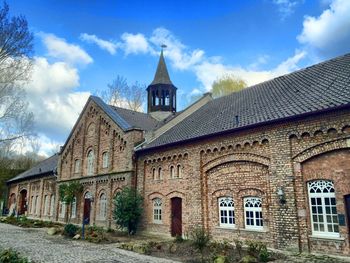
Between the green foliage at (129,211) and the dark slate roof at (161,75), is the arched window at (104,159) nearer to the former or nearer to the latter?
the green foliage at (129,211)

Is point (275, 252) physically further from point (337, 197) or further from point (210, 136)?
point (210, 136)

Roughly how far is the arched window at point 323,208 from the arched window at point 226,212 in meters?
3.82

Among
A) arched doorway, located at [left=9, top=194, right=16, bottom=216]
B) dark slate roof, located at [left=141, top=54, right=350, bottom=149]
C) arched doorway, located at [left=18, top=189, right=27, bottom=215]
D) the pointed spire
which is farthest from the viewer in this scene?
arched doorway, located at [left=9, top=194, right=16, bottom=216]

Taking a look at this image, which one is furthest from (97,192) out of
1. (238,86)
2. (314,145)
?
(238,86)

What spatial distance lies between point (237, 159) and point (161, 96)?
15034 mm

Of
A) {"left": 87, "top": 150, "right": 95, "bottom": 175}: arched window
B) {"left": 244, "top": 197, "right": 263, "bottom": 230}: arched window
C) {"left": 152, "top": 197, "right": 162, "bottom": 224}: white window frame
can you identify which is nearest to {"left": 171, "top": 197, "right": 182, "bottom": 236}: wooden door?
{"left": 152, "top": 197, "right": 162, "bottom": 224}: white window frame

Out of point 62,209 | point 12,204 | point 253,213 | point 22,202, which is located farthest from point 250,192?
point 12,204

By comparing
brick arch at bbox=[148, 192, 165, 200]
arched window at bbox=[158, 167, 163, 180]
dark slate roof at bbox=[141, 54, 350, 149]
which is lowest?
brick arch at bbox=[148, 192, 165, 200]

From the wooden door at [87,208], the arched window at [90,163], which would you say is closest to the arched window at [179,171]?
the arched window at [90,163]

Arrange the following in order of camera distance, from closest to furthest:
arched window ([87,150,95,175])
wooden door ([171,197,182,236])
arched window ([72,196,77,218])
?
wooden door ([171,197,182,236]), arched window ([87,150,95,175]), arched window ([72,196,77,218])

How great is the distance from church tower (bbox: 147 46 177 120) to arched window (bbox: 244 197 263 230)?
14.9 metres

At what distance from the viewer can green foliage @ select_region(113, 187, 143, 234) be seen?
17.6m

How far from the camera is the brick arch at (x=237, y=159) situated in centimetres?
1317

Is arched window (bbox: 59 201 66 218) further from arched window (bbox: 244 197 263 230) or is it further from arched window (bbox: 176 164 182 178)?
arched window (bbox: 244 197 263 230)
